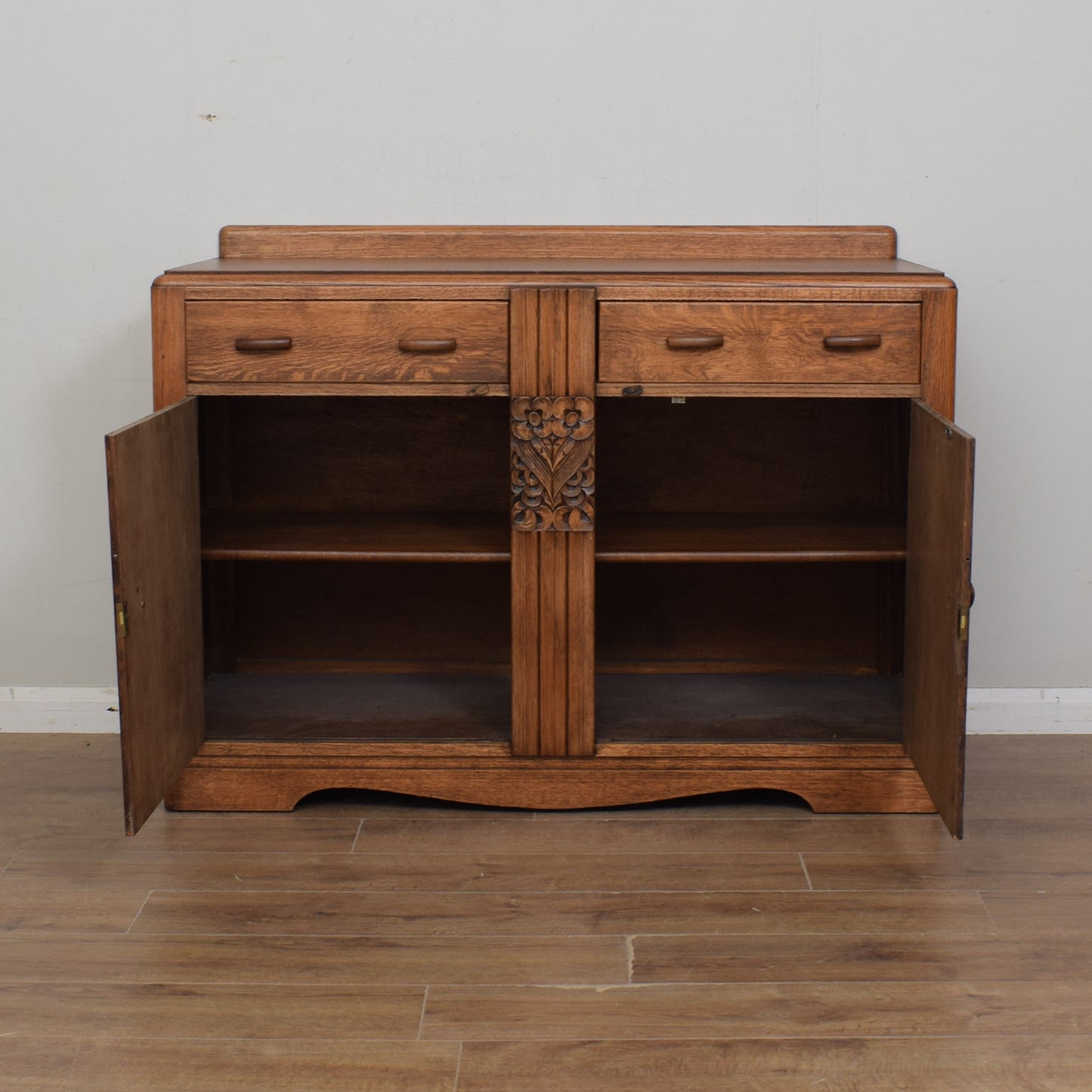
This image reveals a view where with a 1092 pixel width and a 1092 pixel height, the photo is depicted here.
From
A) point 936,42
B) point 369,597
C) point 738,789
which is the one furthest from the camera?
point 369,597

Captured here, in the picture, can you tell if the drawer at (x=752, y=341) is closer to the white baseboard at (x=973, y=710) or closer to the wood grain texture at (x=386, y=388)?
the wood grain texture at (x=386, y=388)

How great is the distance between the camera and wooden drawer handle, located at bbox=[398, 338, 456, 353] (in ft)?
8.36

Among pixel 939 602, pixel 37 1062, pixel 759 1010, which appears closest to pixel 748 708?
Result: pixel 939 602

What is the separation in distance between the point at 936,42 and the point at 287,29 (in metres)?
1.42

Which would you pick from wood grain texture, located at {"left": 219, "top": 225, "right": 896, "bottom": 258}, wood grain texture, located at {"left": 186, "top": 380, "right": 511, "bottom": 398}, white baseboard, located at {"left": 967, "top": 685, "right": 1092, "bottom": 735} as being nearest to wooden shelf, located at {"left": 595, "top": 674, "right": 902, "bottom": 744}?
white baseboard, located at {"left": 967, "top": 685, "right": 1092, "bottom": 735}

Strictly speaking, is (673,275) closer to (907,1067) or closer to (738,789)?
(738,789)

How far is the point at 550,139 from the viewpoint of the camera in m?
3.01

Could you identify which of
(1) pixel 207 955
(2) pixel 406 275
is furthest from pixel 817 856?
(2) pixel 406 275

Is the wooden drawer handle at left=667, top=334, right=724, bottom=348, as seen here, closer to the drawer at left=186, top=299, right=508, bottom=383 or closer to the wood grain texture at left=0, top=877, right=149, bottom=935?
the drawer at left=186, top=299, right=508, bottom=383

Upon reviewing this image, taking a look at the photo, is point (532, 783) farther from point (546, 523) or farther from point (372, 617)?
point (372, 617)

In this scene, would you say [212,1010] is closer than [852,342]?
Yes

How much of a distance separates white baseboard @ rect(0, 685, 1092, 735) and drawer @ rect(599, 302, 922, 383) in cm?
105

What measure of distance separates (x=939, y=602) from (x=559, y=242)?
117 cm

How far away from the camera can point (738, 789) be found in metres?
2.78
